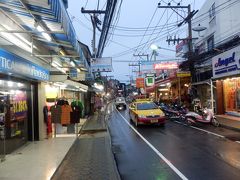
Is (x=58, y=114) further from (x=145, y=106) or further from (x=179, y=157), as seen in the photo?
(x=145, y=106)

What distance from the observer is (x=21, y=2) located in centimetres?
574

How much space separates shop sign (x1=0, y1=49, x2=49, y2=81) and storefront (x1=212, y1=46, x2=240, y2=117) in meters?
13.8

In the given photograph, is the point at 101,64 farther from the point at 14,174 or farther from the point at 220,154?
the point at 14,174

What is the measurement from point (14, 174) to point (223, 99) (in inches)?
855

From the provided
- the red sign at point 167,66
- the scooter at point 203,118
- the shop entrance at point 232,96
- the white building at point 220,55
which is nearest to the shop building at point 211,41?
the white building at point 220,55

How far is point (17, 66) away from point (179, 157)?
219 inches

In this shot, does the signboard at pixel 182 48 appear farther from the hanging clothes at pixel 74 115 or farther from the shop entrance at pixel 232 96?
the hanging clothes at pixel 74 115

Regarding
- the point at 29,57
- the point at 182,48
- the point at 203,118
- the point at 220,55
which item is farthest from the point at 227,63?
the point at 182,48

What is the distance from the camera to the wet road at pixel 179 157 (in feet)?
29.4

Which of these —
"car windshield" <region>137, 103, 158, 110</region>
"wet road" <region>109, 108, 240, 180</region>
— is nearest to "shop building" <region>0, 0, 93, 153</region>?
"wet road" <region>109, 108, 240, 180</region>

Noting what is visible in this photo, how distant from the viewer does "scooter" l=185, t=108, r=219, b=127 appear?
21.1 m

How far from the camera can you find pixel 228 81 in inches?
1055

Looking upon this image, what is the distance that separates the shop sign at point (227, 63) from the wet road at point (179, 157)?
7.05 metres

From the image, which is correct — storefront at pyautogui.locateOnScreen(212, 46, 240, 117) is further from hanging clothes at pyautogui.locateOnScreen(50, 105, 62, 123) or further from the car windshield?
hanging clothes at pyautogui.locateOnScreen(50, 105, 62, 123)
